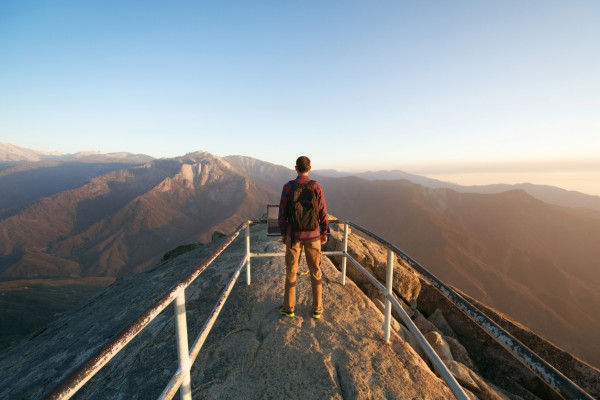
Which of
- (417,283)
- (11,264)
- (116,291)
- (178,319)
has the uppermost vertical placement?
(178,319)

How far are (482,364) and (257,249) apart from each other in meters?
6.96

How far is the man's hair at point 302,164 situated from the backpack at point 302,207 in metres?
0.28

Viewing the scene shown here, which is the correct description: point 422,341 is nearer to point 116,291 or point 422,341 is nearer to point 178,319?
point 178,319

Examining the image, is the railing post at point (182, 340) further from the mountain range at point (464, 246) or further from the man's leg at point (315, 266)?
the mountain range at point (464, 246)

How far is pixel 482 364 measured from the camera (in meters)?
7.01

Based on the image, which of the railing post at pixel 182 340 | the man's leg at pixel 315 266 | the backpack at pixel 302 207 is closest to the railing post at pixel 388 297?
the man's leg at pixel 315 266

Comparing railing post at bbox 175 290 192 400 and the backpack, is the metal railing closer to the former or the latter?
railing post at bbox 175 290 192 400

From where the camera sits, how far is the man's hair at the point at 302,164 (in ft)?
15.9

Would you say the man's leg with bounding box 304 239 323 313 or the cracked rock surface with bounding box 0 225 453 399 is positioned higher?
the man's leg with bounding box 304 239 323 313

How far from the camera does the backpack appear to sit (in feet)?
15.3

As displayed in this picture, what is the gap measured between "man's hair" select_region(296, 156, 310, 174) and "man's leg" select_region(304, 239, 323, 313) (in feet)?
4.14

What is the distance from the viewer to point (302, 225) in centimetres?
470

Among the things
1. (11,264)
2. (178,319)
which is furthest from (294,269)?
(11,264)

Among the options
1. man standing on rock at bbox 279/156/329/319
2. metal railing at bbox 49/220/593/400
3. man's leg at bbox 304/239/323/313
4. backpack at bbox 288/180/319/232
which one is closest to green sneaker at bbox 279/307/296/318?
man standing on rock at bbox 279/156/329/319
